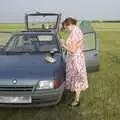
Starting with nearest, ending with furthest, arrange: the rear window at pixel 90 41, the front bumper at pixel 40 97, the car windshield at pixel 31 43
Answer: the front bumper at pixel 40 97 < the car windshield at pixel 31 43 < the rear window at pixel 90 41

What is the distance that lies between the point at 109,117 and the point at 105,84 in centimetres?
323

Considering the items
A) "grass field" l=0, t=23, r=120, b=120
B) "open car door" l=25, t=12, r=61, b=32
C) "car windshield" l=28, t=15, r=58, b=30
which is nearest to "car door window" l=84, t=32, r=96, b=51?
"grass field" l=0, t=23, r=120, b=120

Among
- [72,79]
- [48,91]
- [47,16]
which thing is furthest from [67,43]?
[47,16]

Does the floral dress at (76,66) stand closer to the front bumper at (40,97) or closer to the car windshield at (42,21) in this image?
the front bumper at (40,97)

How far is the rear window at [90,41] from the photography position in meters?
9.38

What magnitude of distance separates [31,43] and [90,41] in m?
1.77

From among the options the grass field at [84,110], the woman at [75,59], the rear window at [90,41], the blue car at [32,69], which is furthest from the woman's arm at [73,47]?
the rear window at [90,41]

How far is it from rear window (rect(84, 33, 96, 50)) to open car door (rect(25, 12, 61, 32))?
3.47 metres

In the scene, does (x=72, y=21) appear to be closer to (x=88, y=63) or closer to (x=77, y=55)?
(x=77, y=55)

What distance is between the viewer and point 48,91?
6.46 meters

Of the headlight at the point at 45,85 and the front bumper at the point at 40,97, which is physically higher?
the headlight at the point at 45,85

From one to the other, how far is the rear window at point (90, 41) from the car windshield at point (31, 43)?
1.14 meters

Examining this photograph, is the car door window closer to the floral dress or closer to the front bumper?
the floral dress

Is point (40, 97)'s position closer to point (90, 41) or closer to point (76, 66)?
point (76, 66)
